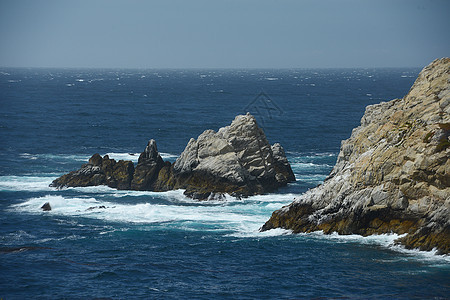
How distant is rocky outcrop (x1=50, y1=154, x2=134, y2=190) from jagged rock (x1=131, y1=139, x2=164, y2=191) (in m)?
1.04

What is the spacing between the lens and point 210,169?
67.2 metres

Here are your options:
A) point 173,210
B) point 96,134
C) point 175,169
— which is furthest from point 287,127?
point 173,210

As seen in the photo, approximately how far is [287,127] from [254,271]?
80.5 m

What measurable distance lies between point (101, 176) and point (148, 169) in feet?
19.2

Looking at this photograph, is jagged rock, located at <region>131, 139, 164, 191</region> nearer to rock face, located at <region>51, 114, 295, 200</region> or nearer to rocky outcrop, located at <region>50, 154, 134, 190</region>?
rock face, located at <region>51, 114, 295, 200</region>

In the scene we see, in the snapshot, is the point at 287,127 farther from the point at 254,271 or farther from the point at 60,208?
the point at 254,271

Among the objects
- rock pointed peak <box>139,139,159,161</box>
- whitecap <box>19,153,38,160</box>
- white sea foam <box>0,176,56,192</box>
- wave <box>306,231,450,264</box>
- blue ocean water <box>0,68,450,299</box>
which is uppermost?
rock pointed peak <box>139,139,159,161</box>

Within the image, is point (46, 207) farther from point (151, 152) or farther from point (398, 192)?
point (398, 192)

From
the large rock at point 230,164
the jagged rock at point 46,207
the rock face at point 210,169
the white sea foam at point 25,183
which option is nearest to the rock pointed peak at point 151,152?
the rock face at point 210,169

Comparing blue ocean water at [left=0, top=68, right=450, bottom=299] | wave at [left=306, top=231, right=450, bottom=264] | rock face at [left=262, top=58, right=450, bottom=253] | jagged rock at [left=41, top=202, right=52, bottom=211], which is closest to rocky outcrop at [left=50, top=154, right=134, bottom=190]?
blue ocean water at [left=0, top=68, right=450, bottom=299]

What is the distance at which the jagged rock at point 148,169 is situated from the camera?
71.3 meters

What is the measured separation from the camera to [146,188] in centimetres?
7112

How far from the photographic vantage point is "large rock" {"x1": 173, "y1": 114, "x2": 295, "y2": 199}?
66688mm

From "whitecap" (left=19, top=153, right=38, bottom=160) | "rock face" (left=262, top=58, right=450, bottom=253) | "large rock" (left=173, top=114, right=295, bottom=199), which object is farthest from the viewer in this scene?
"whitecap" (left=19, top=153, right=38, bottom=160)
